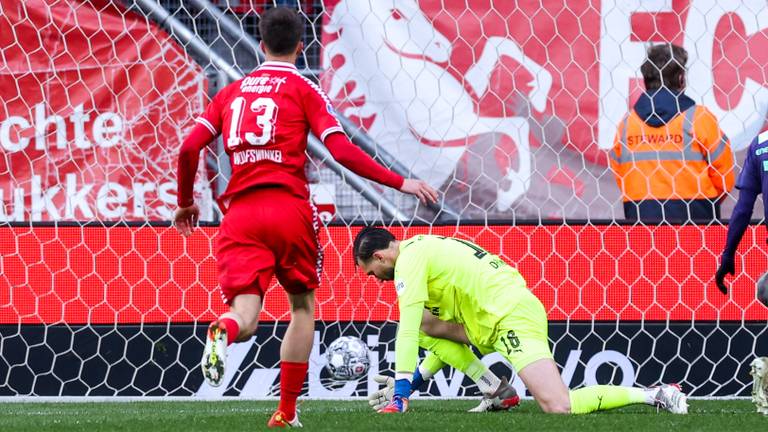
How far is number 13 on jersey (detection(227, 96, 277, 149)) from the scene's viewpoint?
15.2ft

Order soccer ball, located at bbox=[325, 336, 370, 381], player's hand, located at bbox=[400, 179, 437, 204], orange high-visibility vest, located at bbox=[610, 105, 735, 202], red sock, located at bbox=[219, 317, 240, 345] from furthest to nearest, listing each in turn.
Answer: orange high-visibility vest, located at bbox=[610, 105, 735, 202] < soccer ball, located at bbox=[325, 336, 370, 381] < player's hand, located at bbox=[400, 179, 437, 204] < red sock, located at bbox=[219, 317, 240, 345]

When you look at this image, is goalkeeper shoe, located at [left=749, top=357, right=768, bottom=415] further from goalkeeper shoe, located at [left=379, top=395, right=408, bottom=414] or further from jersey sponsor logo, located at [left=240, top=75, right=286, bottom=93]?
jersey sponsor logo, located at [left=240, top=75, right=286, bottom=93]

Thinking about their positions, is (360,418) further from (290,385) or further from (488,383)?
(488,383)

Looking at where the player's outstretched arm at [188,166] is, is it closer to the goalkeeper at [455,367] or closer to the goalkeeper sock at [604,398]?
the goalkeeper at [455,367]

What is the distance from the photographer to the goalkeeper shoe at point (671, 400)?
17.9 ft

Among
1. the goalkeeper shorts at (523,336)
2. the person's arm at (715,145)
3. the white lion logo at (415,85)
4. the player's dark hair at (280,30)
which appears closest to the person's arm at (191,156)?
the player's dark hair at (280,30)

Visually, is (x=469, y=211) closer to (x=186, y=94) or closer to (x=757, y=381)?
(x=186, y=94)

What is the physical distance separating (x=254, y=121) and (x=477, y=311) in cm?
154

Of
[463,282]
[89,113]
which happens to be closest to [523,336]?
[463,282]

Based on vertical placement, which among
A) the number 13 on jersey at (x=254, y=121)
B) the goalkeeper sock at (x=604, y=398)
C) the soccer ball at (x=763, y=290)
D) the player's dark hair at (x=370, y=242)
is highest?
the number 13 on jersey at (x=254, y=121)

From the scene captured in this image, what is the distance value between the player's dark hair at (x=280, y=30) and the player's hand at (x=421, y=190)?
2.12 feet

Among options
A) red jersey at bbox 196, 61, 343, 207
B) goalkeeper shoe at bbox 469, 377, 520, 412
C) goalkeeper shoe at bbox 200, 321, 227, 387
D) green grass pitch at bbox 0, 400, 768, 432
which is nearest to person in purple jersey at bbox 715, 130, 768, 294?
green grass pitch at bbox 0, 400, 768, 432

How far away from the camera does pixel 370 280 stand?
6.95 m

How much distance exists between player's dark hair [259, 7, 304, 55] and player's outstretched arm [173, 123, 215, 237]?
1.18 ft
